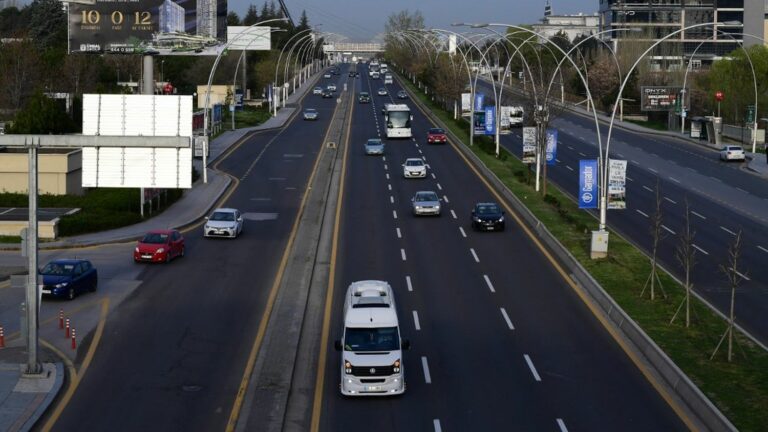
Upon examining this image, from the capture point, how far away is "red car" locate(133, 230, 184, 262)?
40.2 m

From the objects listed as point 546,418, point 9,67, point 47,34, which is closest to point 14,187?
point 546,418

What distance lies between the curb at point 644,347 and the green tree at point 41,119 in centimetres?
2918

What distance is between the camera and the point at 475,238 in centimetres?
4584

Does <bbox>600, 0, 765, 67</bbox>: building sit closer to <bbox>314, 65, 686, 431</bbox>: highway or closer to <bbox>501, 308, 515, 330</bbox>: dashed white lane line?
<bbox>314, 65, 686, 431</bbox>: highway

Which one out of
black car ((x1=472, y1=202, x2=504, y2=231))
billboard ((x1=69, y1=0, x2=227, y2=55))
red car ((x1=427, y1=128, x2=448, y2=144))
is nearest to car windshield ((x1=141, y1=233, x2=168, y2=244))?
black car ((x1=472, y1=202, x2=504, y2=231))

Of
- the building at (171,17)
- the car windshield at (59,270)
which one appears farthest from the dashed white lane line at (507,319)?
the building at (171,17)

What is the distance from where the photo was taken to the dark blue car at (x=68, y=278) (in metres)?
34.1

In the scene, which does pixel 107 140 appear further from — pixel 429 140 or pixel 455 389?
pixel 429 140

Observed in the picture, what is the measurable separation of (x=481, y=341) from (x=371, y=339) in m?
5.26

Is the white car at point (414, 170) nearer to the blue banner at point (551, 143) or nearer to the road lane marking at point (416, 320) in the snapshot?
the blue banner at point (551, 143)

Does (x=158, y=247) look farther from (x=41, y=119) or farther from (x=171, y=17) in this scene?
(x=171, y=17)

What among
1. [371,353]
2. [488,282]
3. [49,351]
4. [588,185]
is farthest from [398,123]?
[371,353]

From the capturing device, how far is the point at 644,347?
27.8m

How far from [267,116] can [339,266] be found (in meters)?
77.0
